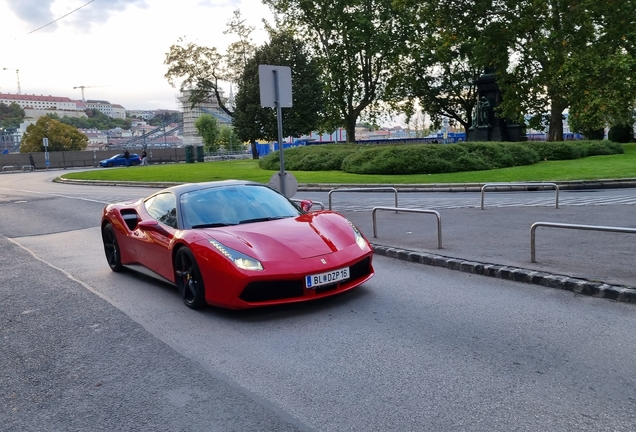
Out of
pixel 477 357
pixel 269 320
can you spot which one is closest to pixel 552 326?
pixel 477 357

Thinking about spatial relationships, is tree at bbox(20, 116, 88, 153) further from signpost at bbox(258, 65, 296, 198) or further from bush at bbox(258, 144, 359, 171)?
signpost at bbox(258, 65, 296, 198)

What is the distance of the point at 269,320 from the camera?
5613mm

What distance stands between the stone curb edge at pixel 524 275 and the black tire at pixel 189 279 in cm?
346

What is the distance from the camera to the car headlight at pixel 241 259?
5.53 m

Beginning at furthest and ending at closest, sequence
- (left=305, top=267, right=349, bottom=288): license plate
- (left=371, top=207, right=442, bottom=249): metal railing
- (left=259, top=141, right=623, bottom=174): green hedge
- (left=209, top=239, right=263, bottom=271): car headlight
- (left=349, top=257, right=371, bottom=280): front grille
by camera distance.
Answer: (left=259, top=141, right=623, bottom=174): green hedge
(left=371, top=207, right=442, bottom=249): metal railing
(left=349, top=257, right=371, bottom=280): front grille
(left=305, top=267, right=349, bottom=288): license plate
(left=209, top=239, right=263, bottom=271): car headlight

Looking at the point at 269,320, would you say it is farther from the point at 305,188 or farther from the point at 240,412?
the point at 305,188

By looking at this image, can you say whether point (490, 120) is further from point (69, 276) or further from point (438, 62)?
point (69, 276)

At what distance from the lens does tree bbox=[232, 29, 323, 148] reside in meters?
51.7

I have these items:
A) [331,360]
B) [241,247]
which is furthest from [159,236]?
[331,360]

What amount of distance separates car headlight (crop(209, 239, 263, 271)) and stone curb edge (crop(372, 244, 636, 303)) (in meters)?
3.16

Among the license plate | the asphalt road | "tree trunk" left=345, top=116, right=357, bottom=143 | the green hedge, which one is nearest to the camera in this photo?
the asphalt road

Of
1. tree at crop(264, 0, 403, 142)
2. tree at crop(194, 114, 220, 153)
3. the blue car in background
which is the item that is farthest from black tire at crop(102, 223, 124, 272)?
tree at crop(194, 114, 220, 153)

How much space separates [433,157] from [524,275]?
19147 mm

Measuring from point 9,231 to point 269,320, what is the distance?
10264 millimetres
